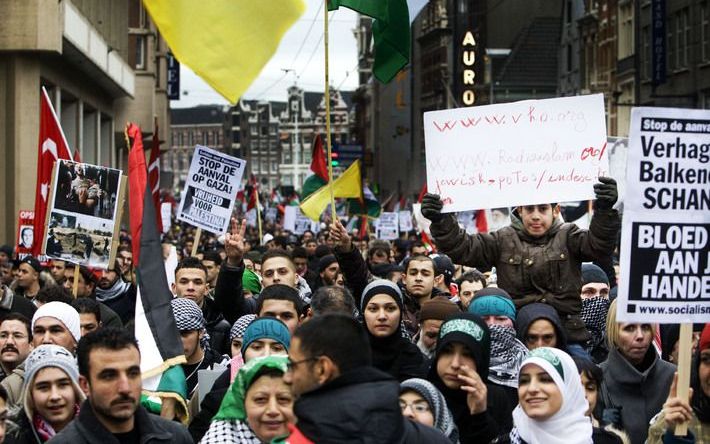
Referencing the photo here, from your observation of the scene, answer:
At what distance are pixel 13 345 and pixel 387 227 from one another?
64.0 ft

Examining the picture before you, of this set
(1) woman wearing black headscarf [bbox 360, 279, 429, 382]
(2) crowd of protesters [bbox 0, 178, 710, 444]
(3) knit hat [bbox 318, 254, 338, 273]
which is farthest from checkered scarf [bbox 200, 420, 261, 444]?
(3) knit hat [bbox 318, 254, 338, 273]

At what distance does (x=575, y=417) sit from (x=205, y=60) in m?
3.26

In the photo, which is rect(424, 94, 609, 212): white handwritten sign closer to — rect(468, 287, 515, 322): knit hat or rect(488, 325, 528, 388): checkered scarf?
rect(468, 287, 515, 322): knit hat

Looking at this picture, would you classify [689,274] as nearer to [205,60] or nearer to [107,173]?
[205,60]

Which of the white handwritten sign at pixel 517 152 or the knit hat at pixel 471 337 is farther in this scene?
the white handwritten sign at pixel 517 152

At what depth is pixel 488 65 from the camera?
75.2 metres

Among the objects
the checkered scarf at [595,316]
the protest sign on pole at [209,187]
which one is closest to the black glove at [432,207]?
the checkered scarf at [595,316]

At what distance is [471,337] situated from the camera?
21.5 ft

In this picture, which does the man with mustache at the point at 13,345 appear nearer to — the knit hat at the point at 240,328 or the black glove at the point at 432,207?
the knit hat at the point at 240,328

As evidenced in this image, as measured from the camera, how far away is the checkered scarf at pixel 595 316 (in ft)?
31.5

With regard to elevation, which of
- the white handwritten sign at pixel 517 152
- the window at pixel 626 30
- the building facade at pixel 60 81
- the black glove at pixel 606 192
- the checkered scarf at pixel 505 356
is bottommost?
the checkered scarf at pixel 505 356

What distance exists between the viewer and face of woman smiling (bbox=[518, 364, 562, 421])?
6.14 meters

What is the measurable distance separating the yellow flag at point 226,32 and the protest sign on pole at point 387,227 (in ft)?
62.3

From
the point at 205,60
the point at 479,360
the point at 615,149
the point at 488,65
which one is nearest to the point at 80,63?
the point at 615,149
